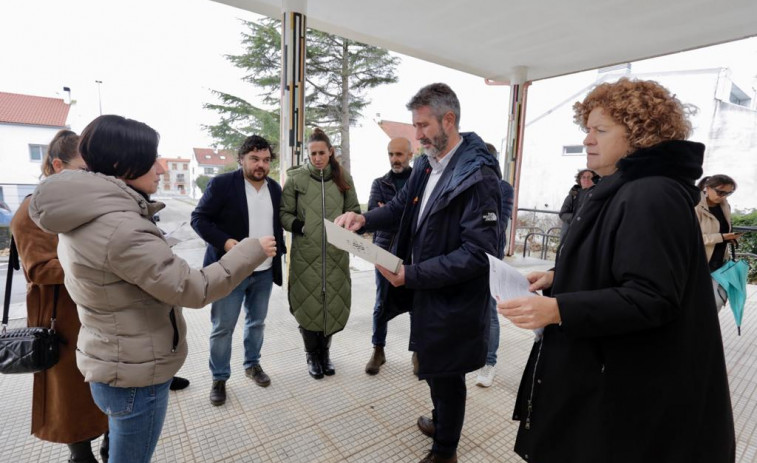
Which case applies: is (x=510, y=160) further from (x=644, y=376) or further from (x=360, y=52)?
(x=644, y=376)

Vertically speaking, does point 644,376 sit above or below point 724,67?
below

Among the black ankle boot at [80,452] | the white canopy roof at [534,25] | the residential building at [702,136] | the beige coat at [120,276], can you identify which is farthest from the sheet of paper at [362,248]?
the residential building at [702,136]

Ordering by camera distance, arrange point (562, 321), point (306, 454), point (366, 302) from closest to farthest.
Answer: point (562, 321), point (306, 454), point (366, 302)

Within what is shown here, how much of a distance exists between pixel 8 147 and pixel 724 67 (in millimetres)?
15755

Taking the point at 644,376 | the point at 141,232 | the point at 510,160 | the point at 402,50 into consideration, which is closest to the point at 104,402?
the point at 141,232

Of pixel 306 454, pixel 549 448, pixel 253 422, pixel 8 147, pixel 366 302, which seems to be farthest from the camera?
pixel 366 302

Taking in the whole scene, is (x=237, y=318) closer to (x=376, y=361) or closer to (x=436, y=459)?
(x=376, y=361)

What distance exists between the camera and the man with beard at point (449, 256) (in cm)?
149

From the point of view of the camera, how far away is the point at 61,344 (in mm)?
1455

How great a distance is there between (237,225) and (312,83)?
291 inches

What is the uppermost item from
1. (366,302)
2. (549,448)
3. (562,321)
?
(562,321)

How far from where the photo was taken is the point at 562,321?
3.03 feet

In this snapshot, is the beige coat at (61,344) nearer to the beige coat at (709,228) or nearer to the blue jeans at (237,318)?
the blue jeans at (237,318)

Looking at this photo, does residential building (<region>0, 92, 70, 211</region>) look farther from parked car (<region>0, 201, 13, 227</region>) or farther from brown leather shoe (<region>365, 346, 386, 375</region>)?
brown leather shoe (<region>365, 346, 386, 375</region>)
